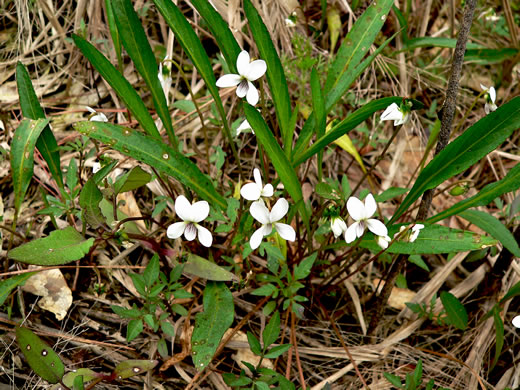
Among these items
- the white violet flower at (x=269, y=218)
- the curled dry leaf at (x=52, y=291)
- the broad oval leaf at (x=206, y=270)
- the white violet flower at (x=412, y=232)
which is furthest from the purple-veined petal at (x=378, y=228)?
the curled dry leaf at (x=52, y=291)

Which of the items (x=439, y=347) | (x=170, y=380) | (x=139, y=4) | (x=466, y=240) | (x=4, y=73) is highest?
(x=139, y=4)

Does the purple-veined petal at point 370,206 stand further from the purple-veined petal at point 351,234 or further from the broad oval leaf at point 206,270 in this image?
the broad oval leaf at point 206,270

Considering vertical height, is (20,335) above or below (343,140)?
below

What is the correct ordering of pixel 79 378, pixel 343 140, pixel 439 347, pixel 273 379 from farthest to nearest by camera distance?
pixel 343 140
pixel 439 347
pixel 273 379
pixel 79 378

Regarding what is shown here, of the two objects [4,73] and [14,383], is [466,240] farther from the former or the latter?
[4,73]

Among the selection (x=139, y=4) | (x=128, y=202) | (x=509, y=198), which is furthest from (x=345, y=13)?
(x=128, y=202)

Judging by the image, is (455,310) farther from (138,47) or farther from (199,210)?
(138,47)

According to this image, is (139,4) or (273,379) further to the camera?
(139,4)
